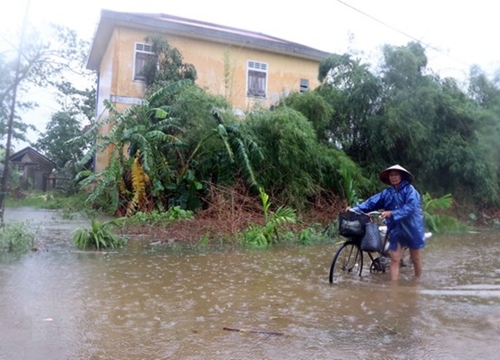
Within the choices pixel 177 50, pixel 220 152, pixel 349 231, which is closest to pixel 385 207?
pixel 349 231

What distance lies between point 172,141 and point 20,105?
14327 millimetres

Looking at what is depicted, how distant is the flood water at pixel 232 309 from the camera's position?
402 cm

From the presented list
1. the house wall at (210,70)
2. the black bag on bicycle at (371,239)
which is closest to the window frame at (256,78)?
the house wall at (210,70)

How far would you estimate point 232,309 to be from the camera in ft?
17.2

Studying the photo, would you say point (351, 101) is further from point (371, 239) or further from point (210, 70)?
point (371, 239)

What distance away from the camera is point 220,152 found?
13406 mm

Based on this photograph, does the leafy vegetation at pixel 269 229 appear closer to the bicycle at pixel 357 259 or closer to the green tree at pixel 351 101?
the bicycle at pixel 357 259

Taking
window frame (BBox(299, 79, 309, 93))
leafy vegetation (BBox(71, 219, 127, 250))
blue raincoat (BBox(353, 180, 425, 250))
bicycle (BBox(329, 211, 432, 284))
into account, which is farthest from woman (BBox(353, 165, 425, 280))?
window frame (BBox(299, 79, 309, 93))

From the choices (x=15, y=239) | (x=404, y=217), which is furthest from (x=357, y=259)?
(x=15, y=239)

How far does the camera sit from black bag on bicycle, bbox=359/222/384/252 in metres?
6.54

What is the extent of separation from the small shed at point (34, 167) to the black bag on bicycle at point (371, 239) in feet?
77.7

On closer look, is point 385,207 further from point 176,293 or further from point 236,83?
point 236,83

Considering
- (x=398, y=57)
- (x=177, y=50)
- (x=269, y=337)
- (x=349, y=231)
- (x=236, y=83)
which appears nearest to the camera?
(x=269, y=337)

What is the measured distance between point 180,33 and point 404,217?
14.4 meters
